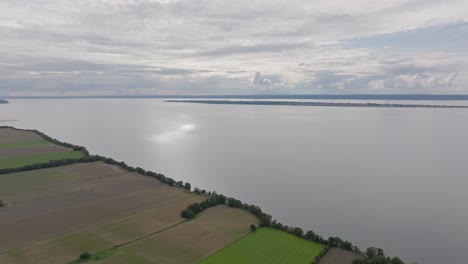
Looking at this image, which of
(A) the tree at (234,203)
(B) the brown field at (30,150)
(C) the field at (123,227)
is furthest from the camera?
(B) the brown field at (30,150)

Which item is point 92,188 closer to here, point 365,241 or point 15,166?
point 15,166

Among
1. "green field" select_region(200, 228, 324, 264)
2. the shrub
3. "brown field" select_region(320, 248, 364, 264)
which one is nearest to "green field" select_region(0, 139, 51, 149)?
the shrub

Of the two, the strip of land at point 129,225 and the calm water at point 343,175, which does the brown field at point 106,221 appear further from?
the calm water at point 343,175

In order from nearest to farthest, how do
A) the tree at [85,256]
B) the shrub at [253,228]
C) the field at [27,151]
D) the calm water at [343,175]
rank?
the tree at [85,256] < the shrub at [253,228] < the calm water at [343,175] < the field at [27,151]

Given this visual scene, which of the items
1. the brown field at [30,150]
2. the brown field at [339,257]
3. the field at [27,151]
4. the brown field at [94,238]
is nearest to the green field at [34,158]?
the field at [27,151]

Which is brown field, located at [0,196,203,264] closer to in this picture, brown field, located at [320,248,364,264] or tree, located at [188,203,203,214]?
tree, located at [188,203,203,214]

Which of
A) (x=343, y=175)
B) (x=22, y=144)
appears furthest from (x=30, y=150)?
(x=343, y=175)

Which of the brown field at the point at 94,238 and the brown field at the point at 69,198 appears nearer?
the brown field at the point at 94,238
